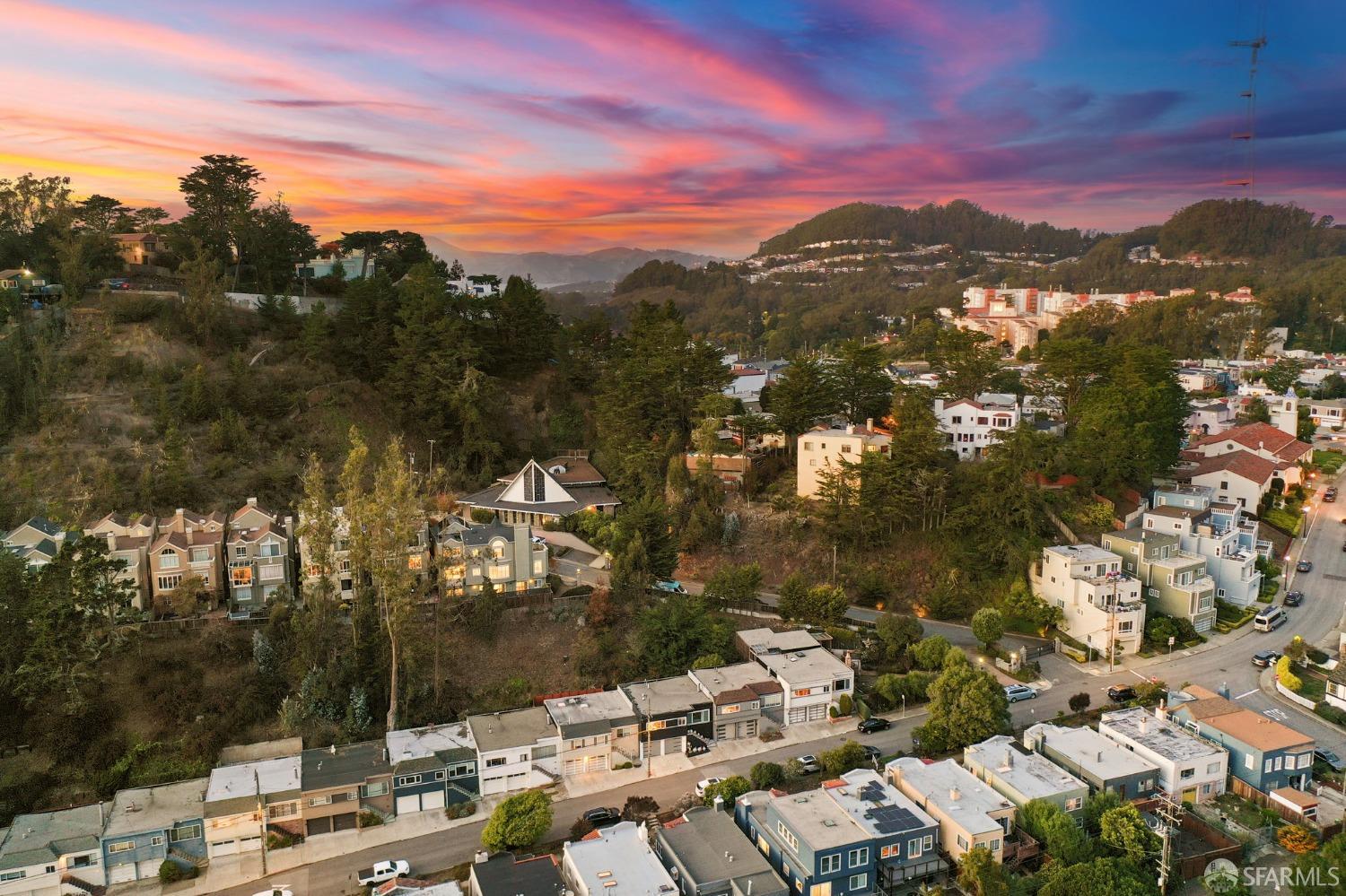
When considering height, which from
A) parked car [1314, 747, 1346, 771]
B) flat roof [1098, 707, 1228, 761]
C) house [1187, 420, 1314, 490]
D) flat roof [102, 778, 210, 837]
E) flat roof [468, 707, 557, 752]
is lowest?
flat roof [102, 778, 210, 837]

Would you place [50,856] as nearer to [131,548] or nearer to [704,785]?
[131,548]

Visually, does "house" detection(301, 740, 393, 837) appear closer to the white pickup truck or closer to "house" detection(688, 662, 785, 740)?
the white pickup truck

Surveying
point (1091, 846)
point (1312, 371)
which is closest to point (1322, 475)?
point (1312, 371)

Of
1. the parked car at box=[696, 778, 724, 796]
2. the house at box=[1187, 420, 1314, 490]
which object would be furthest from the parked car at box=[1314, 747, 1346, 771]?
the house at box=[1187, 420, 1314, 490]

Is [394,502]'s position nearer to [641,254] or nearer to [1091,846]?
[1091,846]

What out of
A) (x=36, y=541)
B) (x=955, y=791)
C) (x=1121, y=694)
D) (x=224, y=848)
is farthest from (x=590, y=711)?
(x=36, y=541)
